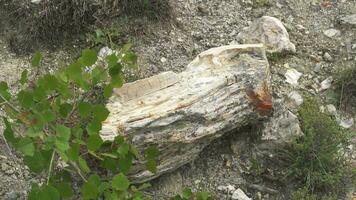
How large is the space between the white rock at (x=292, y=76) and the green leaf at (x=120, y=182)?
2.25m

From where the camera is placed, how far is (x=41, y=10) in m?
4.89

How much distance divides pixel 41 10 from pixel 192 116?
1726 millimetres

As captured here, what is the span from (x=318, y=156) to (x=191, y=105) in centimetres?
101

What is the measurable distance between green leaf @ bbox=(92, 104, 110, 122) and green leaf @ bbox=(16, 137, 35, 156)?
1.43ft

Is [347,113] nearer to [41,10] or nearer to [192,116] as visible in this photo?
[192,116]

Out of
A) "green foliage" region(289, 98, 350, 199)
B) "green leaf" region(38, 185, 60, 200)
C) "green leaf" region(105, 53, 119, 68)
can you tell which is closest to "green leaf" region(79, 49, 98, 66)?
"green leaf" region(105, 53, 119, 68)

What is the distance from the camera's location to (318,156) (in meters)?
4.24

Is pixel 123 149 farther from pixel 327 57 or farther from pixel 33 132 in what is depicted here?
pixel 327 57

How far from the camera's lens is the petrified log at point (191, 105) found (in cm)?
402

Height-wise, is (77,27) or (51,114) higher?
(51,114)

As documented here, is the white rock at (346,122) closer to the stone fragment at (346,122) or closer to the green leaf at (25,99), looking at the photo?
the stone fragment at (346,122)

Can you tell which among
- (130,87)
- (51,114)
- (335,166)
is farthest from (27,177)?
(335,166)

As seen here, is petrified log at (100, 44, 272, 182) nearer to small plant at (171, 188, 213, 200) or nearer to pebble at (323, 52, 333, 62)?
small plant at (171, 188, 213, 200)

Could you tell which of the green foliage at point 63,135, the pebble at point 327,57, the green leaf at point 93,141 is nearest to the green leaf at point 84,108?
the green foliage at point 63,135
